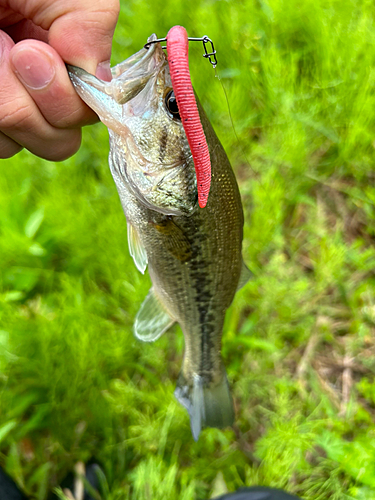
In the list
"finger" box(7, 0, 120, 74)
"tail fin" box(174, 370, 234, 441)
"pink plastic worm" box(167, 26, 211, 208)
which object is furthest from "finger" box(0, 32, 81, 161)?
"tail fin" box(174, 370, 234, 441)

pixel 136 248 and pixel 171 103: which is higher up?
pixel 171 103

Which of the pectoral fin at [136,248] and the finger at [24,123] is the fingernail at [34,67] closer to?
the finger at [24,123]

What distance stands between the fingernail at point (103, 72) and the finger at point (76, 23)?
15 mm

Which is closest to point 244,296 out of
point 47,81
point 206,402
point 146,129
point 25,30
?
point 206,402

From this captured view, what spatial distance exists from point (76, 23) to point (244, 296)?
1.74 meters

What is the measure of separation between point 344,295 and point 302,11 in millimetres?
2113

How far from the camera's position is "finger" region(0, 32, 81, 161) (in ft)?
3.91

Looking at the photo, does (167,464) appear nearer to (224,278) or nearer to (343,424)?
(343,424)

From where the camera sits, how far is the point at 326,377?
7.65ft

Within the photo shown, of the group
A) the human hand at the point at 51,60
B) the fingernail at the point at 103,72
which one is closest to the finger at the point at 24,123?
the human hand at the point at 51,60

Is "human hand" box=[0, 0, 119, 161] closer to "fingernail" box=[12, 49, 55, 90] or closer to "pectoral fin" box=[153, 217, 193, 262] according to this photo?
"fingernail" box=[12, 49, 55, 90]

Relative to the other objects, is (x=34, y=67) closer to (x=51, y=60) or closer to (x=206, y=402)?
(x=51, y=60)

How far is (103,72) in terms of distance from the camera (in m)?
1.26

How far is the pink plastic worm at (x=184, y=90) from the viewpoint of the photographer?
80 centimetres
